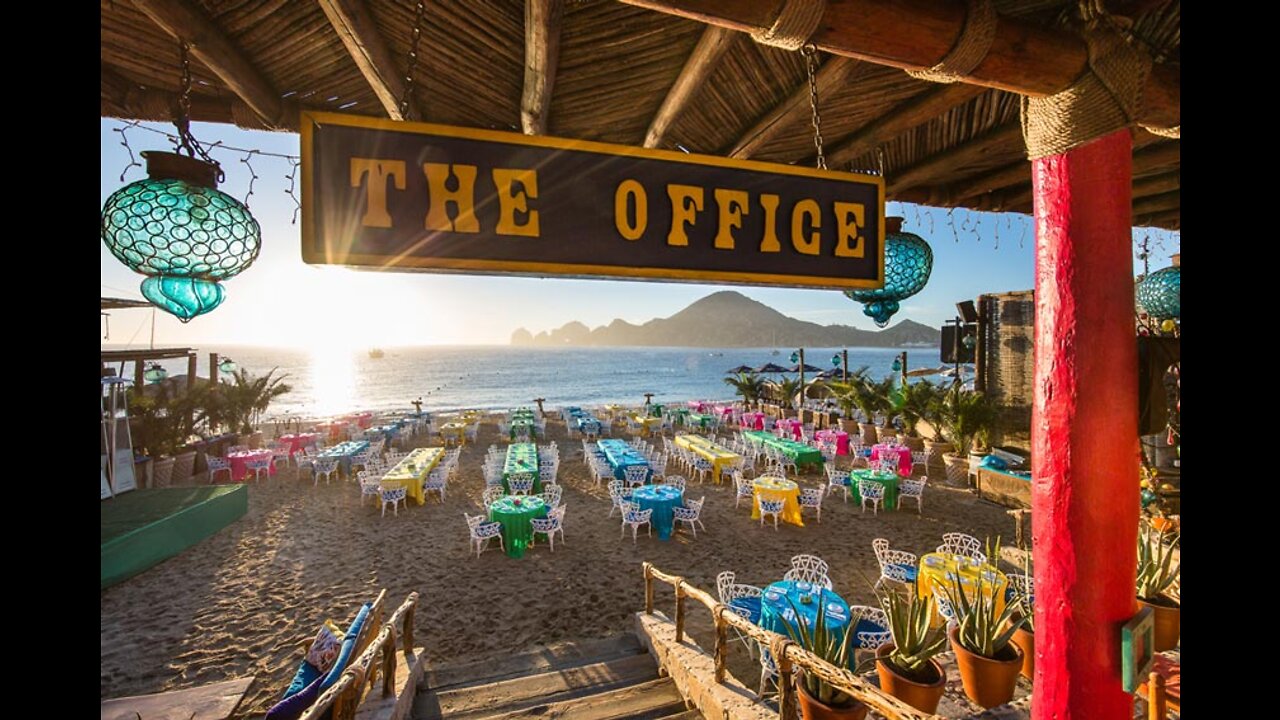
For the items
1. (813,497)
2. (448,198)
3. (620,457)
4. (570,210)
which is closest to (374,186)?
(448,198)

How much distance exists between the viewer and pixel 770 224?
195 cm

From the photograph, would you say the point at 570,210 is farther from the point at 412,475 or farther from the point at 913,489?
the point at 412,475

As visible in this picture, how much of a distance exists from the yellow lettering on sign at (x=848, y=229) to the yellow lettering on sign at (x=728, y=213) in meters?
0.41

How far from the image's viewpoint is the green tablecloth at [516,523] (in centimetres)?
830

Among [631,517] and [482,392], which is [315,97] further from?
[482,392]

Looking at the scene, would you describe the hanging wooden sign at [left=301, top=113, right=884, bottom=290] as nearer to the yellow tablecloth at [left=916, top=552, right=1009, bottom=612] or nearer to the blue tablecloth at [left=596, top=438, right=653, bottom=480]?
the yellow tablecloth at [left=916, top=552, right=1009, bottom=612]

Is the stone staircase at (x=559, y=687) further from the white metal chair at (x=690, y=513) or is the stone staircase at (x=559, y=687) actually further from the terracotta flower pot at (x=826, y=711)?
the white metal chair at (x=690, y=513)

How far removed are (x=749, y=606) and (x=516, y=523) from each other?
446cm

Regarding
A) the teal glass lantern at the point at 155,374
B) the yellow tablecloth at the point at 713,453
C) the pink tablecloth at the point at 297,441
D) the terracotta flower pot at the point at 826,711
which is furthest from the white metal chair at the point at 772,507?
the teal glass lantern at the point at 155,374

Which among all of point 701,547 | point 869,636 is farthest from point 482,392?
point 869,636

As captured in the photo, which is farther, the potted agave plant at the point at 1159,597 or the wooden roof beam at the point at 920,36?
the potted agave plant at the point at 1159,597

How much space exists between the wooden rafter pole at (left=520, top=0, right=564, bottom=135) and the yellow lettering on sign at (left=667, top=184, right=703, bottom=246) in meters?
0.92
